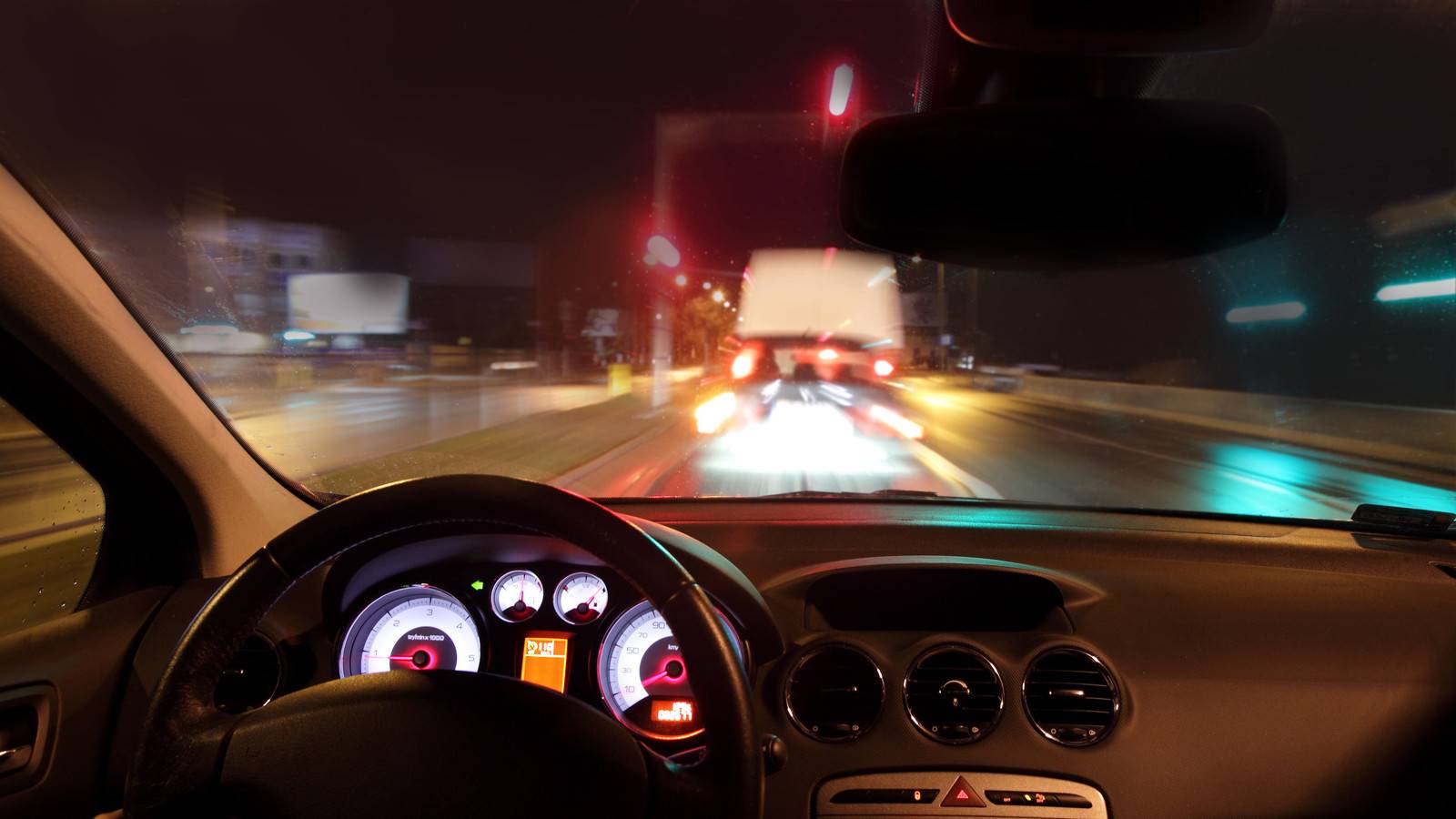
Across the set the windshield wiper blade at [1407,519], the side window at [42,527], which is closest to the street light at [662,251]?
the side window at [42,527]

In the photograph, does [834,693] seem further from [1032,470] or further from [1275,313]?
[1275,313]

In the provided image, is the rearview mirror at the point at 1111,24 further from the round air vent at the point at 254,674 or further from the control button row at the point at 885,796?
the round air vent at the point at 254,674

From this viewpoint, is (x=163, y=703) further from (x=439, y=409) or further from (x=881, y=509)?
(x=439, y=409)

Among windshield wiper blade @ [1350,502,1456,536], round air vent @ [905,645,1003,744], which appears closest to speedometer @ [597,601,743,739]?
round air vent @ [905,645,1003,744]

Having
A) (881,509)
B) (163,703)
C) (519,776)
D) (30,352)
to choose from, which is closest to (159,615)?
(30,352)

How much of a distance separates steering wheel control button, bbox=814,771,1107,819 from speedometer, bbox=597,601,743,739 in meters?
0.56

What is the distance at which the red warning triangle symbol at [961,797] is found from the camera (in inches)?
109

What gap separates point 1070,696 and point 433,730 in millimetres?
2080

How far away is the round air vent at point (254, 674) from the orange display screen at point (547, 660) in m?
0.73

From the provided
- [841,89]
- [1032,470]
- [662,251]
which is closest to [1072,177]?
[841,89]

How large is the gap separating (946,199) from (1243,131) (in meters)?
0.75

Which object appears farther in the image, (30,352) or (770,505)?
(770,505)

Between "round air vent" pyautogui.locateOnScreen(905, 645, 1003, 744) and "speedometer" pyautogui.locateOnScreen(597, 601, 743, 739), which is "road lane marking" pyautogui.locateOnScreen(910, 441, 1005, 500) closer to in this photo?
"round air vent" pyautogui.locateOnScreen(905, 645, 1003, 744)

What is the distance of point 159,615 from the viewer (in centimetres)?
297
